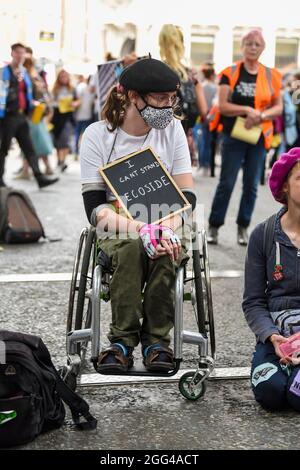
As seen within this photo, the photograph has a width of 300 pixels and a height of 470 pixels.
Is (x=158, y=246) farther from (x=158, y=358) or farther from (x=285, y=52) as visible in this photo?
(x=285, y=52)

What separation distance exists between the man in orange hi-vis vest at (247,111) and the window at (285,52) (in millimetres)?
37391

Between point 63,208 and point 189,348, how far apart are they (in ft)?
19.0

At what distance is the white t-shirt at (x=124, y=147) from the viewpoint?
13.4ft

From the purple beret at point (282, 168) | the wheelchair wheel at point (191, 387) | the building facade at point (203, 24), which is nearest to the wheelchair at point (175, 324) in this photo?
the wheelchair wheel at point (191, 387)

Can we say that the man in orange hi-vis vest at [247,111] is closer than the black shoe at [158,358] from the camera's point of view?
No

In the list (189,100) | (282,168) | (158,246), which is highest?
(282,168)

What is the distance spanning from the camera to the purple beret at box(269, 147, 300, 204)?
154 inches

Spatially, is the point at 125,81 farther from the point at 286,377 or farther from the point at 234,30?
the point at 234,30

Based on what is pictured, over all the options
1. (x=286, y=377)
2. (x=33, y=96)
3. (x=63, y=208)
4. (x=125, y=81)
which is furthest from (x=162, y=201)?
(x=33, y=96)

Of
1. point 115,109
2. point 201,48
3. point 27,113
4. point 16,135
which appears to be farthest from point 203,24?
point 115,109

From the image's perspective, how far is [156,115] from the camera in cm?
402

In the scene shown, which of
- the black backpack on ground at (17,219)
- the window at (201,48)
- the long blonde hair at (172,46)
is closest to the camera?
the long blonde hair at (172,46)

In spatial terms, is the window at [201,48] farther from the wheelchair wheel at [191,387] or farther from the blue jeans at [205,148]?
the wheelchair wheel at [191,387]

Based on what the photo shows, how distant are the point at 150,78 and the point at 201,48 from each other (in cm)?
4251
